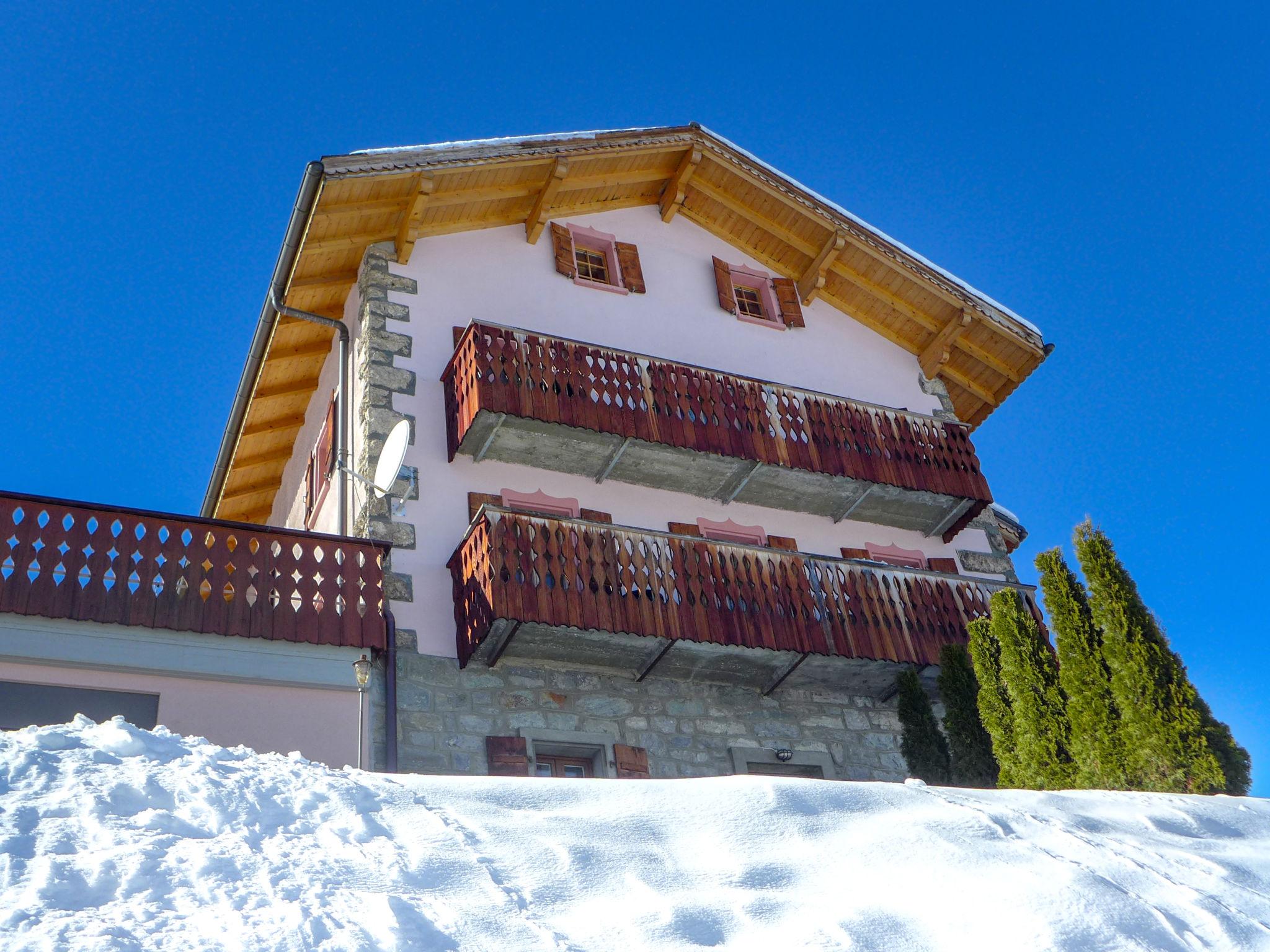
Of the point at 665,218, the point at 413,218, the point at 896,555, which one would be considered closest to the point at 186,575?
the point at 413,218

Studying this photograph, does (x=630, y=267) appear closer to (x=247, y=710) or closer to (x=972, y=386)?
(x=972, y=386)

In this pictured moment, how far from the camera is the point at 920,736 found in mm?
13102

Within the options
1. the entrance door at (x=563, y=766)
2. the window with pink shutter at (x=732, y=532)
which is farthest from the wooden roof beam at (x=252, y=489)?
the entrance door at (x=563, y=766)

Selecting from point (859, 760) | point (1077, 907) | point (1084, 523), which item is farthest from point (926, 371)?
point (1077, 907)

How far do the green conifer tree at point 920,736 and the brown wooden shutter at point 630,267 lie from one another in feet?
20.0

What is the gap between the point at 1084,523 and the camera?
10.7m

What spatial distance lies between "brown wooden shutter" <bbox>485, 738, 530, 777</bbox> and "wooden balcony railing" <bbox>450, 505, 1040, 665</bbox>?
88 cm

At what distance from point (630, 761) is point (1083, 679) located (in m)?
4.43

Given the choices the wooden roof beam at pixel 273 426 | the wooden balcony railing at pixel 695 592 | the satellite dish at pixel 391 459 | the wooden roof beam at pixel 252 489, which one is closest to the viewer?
the wooden balcony railing at pixel 695 592

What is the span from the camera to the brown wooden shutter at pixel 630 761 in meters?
12.5

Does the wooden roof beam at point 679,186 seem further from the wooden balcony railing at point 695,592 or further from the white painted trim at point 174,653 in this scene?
the white painted trim at point 174,653

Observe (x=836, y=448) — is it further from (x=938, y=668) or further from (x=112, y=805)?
(x=112, y=805)

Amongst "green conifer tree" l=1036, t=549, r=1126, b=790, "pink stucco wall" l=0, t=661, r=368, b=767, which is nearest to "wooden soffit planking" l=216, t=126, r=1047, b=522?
"pink stucco wall" l=0, t=661, r=368, b=767

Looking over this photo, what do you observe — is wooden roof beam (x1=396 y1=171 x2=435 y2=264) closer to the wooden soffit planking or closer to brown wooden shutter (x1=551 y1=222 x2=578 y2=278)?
the wooden soffit planking
